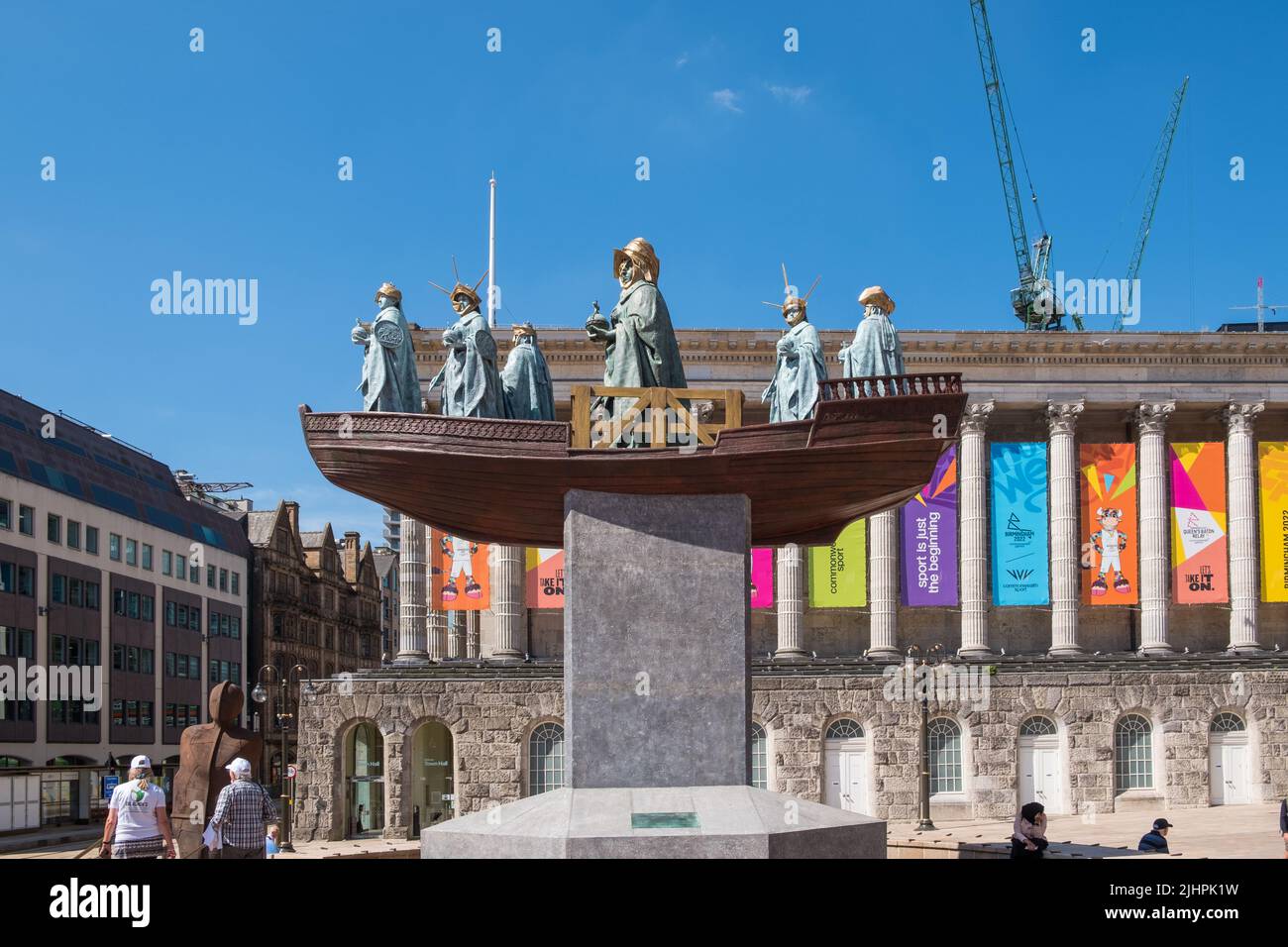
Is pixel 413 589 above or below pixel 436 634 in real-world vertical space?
above

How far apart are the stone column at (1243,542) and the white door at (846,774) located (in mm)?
21268

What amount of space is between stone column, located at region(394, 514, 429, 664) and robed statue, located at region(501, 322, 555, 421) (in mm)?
47214

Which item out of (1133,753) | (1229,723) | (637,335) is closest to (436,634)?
(1133,753)

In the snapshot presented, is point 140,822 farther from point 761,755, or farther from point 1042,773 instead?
point 1042,773

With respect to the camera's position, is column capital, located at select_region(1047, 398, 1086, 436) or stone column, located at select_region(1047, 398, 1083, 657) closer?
stone column, located at select_region(1047, 398, 1083, 657)

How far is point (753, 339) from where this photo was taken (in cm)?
7300

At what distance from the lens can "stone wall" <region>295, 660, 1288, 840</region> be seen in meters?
62.0

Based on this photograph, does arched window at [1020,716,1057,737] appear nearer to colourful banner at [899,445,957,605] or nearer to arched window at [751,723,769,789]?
colourful banner at [899,445,957,605]

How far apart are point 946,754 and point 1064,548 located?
566 inches

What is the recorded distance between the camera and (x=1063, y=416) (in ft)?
240

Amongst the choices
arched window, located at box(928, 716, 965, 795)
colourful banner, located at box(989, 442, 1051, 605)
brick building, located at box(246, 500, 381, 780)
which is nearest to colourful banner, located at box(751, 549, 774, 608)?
colourful banner, located at box(989, 442, 1051, 605)

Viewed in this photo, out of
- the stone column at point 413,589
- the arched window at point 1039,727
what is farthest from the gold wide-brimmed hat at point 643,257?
the stone column at point 413,589
